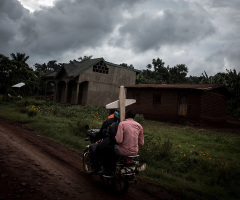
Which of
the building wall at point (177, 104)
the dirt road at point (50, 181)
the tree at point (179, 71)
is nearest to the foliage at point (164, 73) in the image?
the tree at point (179, 71)

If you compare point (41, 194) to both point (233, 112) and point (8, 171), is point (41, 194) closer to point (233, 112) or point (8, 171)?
point (8, 171)

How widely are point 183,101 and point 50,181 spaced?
1754 cm

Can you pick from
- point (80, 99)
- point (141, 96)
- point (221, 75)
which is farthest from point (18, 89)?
point (221, 75)

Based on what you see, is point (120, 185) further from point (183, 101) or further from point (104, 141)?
point (183, 101)

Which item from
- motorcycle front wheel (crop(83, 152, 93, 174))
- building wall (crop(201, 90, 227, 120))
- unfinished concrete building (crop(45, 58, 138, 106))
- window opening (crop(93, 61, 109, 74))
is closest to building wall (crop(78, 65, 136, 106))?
unfinished concrete building (crop(45, 58, 138, 106))

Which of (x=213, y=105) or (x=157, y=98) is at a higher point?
(x=157, y=98)

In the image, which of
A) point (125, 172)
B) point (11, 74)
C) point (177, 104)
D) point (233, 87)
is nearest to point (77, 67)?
point (177, 104)

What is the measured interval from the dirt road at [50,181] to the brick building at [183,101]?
14.7 meters

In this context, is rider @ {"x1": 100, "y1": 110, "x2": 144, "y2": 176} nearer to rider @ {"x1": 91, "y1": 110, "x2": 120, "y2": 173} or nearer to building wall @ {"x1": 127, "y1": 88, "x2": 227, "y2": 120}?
rider @ {"x1": 91, "y1": 110, "x2": 120, "y2": 173}

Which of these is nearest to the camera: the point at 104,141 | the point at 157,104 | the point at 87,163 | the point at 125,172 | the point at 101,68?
the point at 125,172

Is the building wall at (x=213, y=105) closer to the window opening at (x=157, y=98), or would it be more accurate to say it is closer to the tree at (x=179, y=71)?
the window opening at (x=157, y=98)

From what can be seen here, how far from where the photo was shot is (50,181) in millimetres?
4434

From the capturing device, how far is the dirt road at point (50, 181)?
384 centimetres

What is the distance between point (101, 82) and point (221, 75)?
61.4 ft
